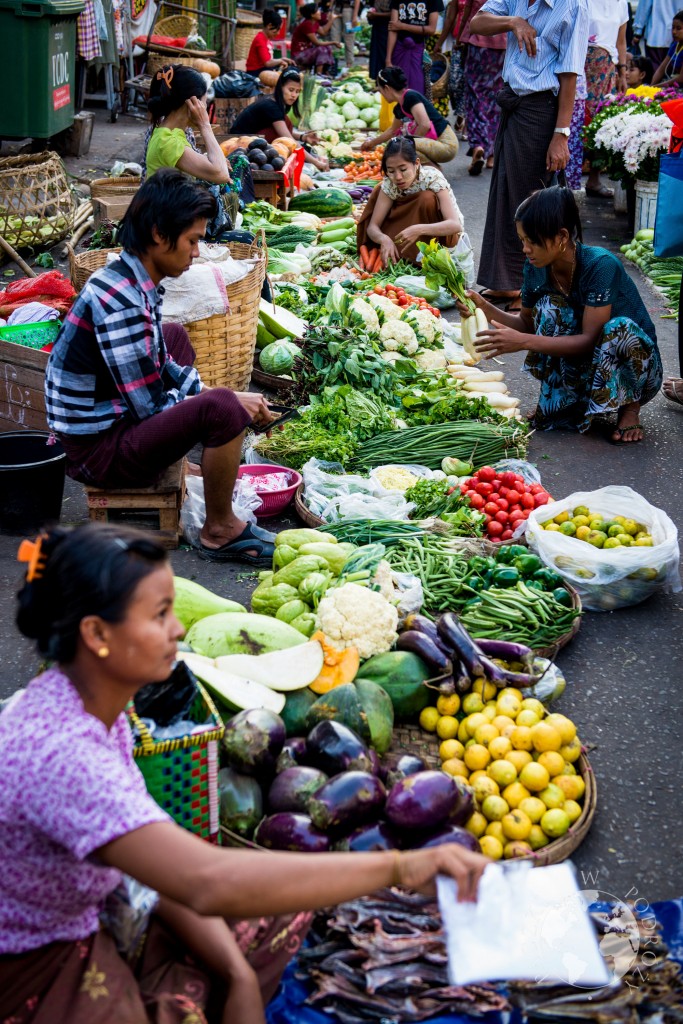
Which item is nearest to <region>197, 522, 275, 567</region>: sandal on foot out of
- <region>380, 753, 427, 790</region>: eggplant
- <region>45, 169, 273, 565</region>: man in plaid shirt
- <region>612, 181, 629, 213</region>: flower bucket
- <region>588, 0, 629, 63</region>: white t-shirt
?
<region>45, 169, 273, 565</region>: man in plaid shirt

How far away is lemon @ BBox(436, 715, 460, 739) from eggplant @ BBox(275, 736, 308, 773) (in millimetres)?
492

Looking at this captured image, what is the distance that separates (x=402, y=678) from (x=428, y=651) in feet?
0.41

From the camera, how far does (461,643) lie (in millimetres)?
3055

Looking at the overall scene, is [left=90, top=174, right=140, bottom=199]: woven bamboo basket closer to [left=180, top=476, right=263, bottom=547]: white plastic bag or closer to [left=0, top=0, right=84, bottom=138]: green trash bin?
[left=0, top=0, right=84, bottom=138]: green trash bin

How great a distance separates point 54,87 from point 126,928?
27.5 feet

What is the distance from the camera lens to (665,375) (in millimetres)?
6273

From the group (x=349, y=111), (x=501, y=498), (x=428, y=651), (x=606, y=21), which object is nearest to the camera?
(x=428, y=651)

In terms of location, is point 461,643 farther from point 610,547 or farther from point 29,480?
point 29,480

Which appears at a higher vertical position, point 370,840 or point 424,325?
point 424,325

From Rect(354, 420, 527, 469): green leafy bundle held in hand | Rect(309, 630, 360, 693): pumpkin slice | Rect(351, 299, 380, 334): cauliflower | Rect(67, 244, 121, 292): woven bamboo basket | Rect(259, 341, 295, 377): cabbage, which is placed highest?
Rect(67, 244, 121, 292): woven bamboo basket

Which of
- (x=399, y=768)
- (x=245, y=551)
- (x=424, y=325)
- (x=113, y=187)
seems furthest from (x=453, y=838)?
(x=113, y=187)

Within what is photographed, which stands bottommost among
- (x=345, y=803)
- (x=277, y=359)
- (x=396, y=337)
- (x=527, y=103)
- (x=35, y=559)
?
(x=345, y=803)

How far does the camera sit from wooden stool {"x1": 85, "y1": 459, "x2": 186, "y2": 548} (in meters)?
3.96

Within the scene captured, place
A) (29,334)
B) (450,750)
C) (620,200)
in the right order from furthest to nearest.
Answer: (620,200)
(29,334)
(450,750)
